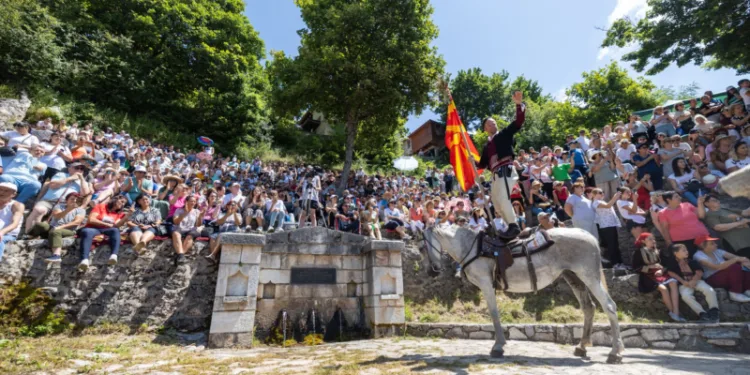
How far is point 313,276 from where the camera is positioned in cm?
725

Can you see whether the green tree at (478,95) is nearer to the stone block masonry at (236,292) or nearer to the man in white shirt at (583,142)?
the man in white shirt at (583,142)

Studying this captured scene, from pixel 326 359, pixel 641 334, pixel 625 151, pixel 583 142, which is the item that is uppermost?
pixel 583 142

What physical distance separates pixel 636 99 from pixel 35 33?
40.9m

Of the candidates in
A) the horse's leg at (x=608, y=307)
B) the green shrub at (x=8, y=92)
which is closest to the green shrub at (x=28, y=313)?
the horse's leg at (x=608, y=307)

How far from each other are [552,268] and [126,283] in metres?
7.77

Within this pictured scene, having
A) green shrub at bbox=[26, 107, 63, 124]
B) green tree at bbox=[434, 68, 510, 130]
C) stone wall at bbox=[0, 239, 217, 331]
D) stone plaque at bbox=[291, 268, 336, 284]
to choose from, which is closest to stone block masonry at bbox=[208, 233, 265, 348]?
stone plaque at bbox=[291, 268, 336, 284]

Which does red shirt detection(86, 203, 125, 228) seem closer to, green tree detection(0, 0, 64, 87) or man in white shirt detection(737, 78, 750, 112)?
green tree detection(0, 0, 64, 87)

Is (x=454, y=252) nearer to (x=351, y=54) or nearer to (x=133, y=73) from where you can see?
(x=351, y=54)

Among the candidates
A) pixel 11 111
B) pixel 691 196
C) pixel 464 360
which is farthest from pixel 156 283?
pixel 11 111

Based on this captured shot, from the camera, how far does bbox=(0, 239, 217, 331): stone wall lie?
598 cm

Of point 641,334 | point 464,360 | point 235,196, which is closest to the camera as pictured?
point 464,360

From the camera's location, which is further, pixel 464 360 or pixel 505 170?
pixel 505 170

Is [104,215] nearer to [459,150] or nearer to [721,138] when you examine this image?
[459,150]

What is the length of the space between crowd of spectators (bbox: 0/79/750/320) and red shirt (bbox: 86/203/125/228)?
0.02 meters
